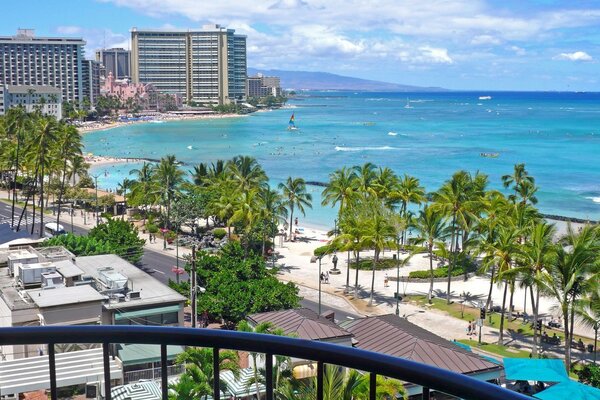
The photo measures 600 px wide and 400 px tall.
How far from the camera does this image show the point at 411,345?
63.4ft

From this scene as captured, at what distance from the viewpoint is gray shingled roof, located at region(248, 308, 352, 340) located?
20172 millimetres

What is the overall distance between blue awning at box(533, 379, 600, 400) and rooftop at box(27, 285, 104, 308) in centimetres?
1314

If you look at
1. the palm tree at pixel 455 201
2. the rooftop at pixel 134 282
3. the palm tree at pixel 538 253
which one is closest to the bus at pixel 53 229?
the rooftop at pixel 134 282

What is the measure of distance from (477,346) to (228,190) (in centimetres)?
2339

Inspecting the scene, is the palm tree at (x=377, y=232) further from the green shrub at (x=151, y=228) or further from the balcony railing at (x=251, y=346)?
the balcony railing at (x=251, y=346)

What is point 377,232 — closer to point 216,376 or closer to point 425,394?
point 216,376

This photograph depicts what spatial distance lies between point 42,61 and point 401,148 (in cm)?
10964

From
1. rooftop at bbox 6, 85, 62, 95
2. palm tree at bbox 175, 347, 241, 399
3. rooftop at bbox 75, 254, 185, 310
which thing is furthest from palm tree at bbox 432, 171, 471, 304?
rooftop at bbox 6, 85, 62, 95

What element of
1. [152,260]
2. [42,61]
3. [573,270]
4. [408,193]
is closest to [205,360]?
[573,270]

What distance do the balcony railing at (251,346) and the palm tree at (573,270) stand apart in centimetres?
2097

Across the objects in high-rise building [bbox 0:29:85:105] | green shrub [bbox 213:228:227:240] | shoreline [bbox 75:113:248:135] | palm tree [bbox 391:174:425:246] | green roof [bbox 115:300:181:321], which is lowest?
green shrub [bbox 213:228:227:240]

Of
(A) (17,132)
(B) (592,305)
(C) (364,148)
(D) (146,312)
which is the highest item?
(A) (17,132)

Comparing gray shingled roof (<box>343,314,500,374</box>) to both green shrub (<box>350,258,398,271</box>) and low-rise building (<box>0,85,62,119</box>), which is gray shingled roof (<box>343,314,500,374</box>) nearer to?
green shrub (<box>350,258,398,271</box>)

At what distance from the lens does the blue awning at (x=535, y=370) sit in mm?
19281
